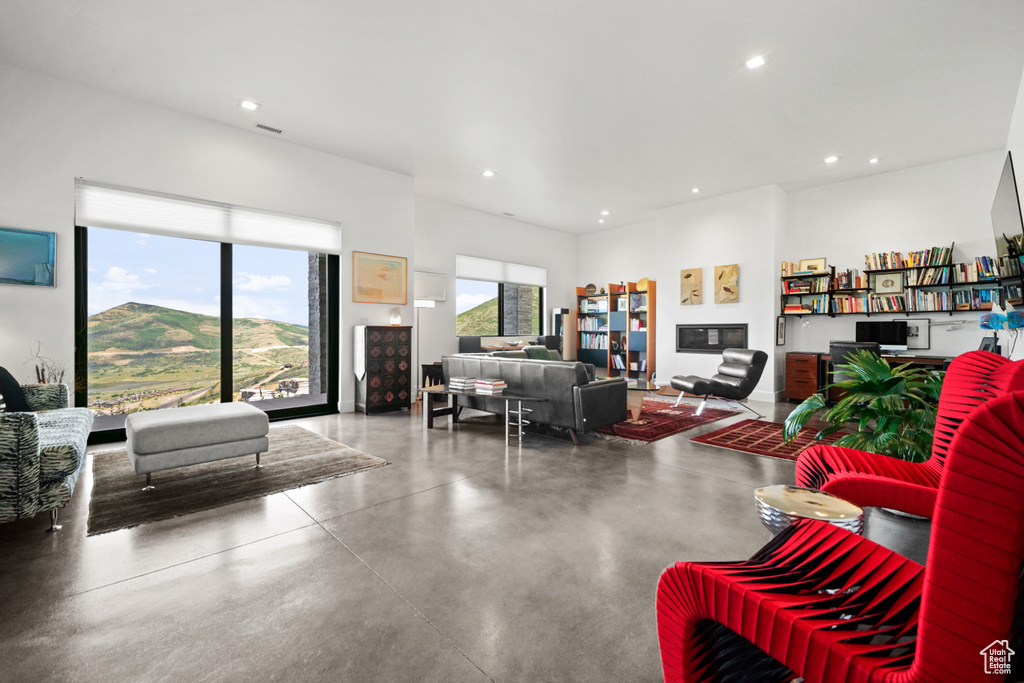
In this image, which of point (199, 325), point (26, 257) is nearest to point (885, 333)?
point (199, 325)

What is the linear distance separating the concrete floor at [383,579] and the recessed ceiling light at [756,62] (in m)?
3.32

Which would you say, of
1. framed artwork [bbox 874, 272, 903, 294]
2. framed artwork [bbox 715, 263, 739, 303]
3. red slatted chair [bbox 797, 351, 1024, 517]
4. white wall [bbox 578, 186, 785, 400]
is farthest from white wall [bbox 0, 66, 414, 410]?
framed artwork [bbox 874, 272, 903, 294]

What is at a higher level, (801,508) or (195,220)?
(195,220)

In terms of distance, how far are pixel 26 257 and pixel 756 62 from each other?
253 inches

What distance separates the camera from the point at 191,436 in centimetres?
312

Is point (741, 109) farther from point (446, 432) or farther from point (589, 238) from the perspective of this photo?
point (589, 238)

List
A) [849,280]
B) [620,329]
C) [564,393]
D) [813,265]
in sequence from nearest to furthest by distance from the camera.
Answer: [564,393], [849,280], [813,265], [620,329]

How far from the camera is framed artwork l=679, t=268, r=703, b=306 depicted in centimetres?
769

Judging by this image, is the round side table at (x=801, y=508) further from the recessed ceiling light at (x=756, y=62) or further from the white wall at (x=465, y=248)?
the white wall at (x=465, y=248)

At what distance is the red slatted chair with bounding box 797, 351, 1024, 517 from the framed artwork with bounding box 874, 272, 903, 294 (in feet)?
18.0

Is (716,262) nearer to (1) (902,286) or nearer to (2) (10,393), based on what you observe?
(1) (902,286)

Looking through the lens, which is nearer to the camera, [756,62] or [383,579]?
[383,579]

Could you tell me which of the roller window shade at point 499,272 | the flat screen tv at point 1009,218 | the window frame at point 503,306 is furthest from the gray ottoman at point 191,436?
the flat screen tv at point 1009,218

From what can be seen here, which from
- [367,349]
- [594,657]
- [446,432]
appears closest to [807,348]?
[446,432]
